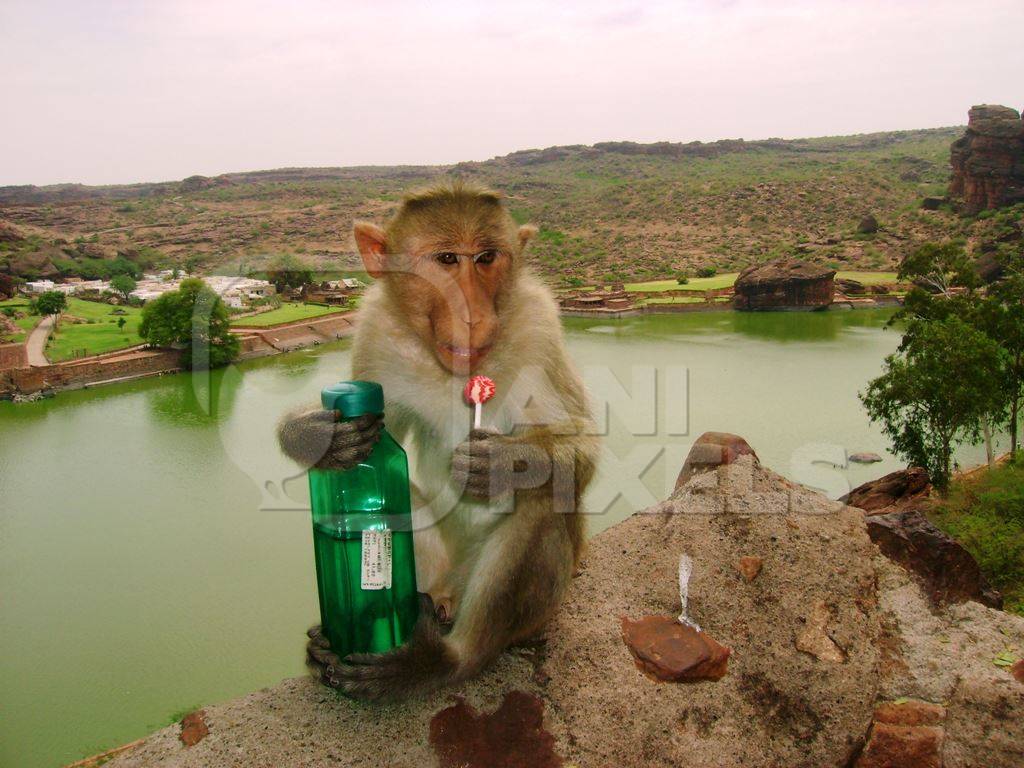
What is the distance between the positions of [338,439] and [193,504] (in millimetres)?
15920

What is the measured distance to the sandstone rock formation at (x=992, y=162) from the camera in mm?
A: 57031

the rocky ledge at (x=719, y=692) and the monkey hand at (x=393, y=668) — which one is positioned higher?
the monkey hand at (x=393, y=668)

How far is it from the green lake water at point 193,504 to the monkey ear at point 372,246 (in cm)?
73

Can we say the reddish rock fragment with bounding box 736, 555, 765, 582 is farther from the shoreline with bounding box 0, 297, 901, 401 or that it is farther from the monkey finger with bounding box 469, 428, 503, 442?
the shoreline with bounding box 0, 297, 901, 401

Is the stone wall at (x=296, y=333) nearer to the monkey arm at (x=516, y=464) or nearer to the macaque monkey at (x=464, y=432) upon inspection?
the macaque monkey at (x=464, y=432)

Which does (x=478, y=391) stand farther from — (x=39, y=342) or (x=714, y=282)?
(x=714, y=282)


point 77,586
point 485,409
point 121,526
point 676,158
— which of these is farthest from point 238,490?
point 676,158

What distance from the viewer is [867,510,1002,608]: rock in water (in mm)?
2914

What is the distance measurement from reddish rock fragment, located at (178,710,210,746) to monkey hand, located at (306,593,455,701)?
37 cm

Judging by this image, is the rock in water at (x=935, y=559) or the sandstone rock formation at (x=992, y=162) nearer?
the rock in water at (x=935, y=559)

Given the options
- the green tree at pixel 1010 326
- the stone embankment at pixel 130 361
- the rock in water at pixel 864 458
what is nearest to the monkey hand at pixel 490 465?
the green tree at pixel 1010 326

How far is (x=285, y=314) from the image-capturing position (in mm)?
35375

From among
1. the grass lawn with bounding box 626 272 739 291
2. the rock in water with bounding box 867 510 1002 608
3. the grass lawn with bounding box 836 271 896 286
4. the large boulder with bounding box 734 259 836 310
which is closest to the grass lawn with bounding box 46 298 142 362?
the grass lawn with bounding box 626 272 739 291

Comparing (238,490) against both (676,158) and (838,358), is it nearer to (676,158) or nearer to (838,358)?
(838,358)
